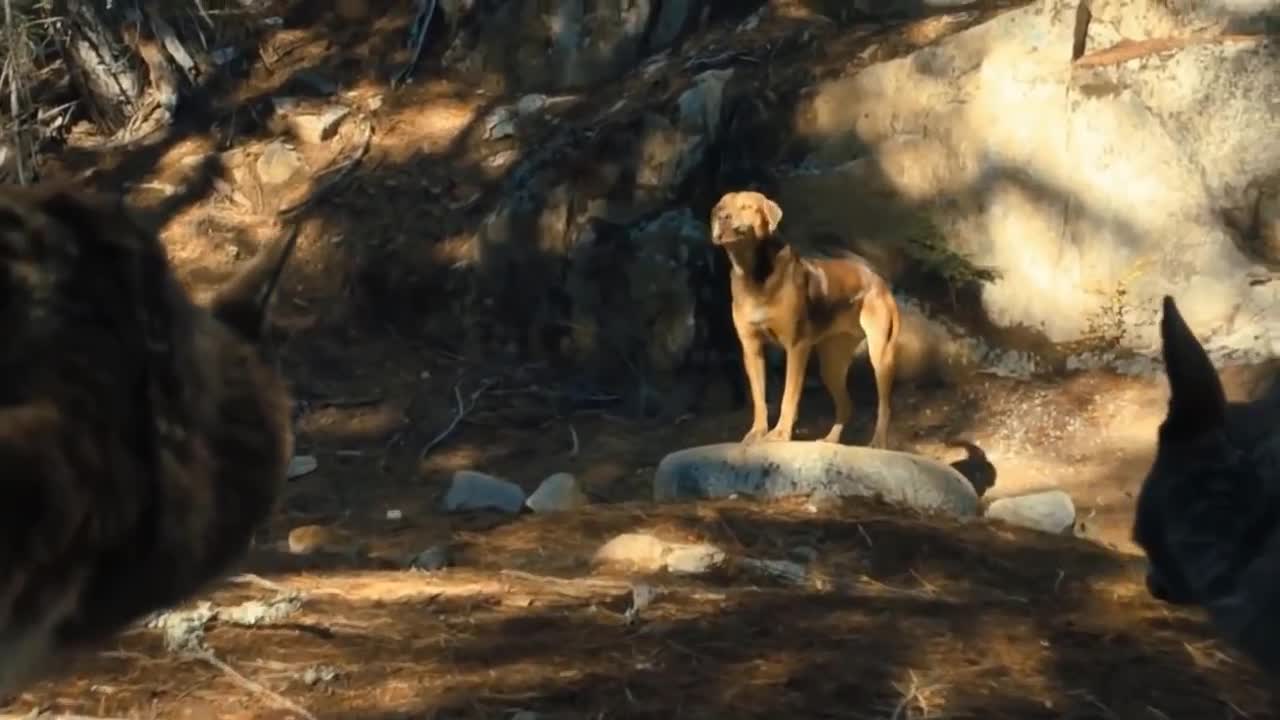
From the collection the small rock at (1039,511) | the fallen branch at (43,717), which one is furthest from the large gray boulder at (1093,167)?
the fallen branch at (43,717)

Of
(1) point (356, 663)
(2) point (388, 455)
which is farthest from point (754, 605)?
(2) point (388, 455)

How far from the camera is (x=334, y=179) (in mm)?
15984

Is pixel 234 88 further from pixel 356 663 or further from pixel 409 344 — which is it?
pixel 356 663

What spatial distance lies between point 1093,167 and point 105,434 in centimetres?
1071

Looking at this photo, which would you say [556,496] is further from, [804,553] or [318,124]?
[318,124]

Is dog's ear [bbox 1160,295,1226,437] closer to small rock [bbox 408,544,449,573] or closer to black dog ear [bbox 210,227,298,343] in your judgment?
black dog ear [bbox 210,227,298,343]

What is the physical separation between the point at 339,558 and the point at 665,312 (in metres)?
6.38

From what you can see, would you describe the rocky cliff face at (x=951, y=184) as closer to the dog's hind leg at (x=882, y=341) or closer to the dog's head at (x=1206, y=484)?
the dog's hind leg at (x=882, y=341)

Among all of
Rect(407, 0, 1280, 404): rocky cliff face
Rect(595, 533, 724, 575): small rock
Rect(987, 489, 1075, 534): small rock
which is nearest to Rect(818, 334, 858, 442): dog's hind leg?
Rect(407, 0, 1280, 404): rocky cliff face

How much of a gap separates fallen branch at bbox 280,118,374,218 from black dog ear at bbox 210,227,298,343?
12.6m

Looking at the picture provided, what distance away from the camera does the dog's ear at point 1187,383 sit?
3.24 metres

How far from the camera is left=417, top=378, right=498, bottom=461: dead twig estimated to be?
12.2 m

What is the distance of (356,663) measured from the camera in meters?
4.86

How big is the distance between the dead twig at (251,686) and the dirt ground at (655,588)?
0.01 m
